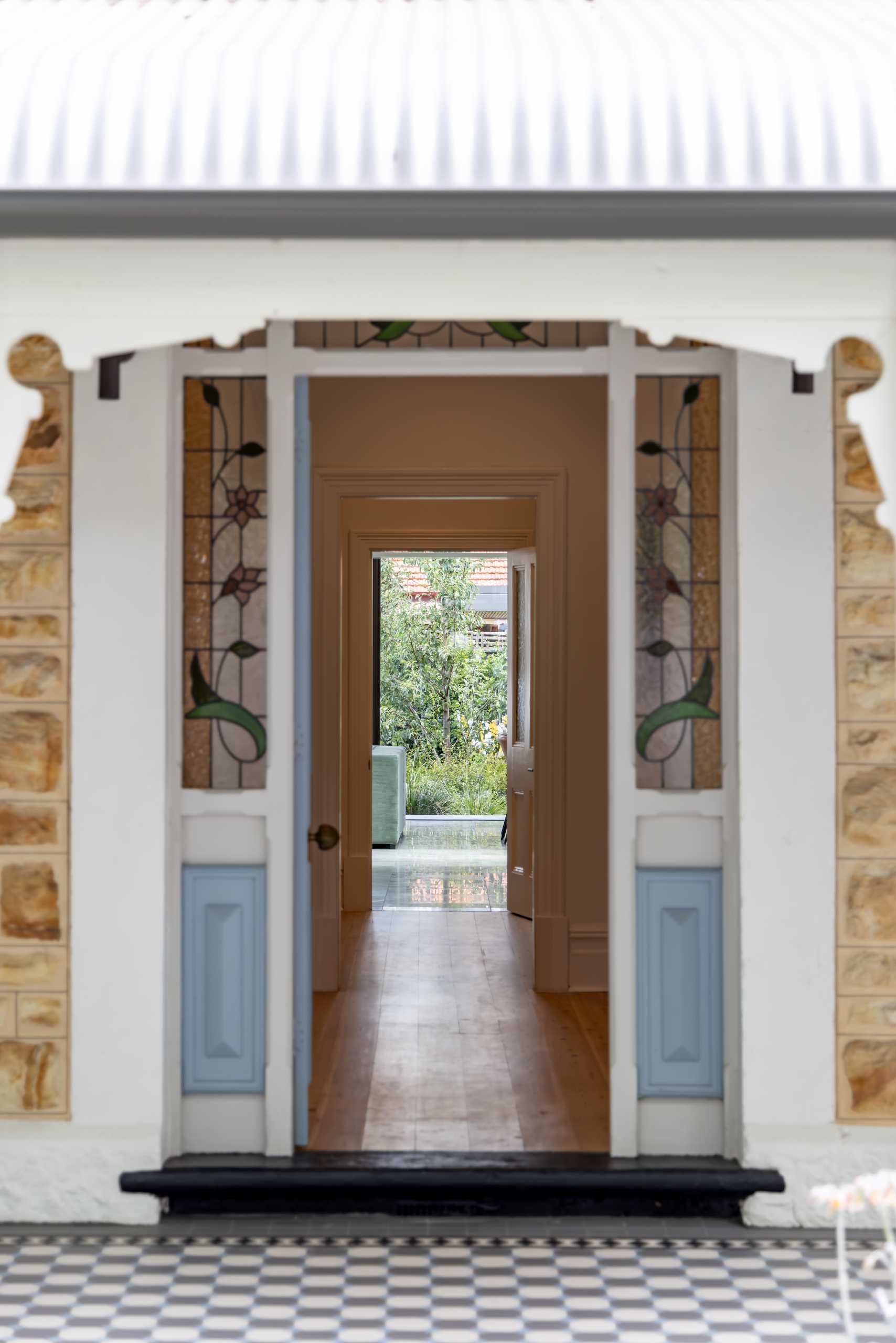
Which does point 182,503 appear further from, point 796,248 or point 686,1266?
point 686,1266

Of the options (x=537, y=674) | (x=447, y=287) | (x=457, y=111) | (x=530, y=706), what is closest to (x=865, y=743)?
(x=447, y=287)

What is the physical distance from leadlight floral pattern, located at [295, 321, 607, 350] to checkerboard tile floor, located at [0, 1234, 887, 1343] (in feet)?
8.39

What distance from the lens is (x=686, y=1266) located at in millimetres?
3639

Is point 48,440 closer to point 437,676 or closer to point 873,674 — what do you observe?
point 873,674

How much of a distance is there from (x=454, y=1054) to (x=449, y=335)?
266 centimetres

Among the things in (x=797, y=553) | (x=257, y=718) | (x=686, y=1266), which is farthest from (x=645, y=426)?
(x=686, y=1266)

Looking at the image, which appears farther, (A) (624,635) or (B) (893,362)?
(A) (624,635)

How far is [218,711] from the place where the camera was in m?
4.20

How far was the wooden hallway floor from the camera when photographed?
14.3 ft

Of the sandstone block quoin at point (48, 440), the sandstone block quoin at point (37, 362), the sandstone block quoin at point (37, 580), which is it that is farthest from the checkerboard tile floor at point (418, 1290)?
the sandstone block quoin at point (37, 362)

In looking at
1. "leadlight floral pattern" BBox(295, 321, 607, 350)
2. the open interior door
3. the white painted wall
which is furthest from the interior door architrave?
the white painted wall

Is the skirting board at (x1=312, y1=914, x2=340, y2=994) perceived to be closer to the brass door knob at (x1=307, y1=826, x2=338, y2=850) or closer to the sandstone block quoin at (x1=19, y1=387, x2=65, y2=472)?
the brass door knob at (x1=307, y1=826, x2=338, y2=850)

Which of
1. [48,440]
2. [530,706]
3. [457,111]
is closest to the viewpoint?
[457,111]

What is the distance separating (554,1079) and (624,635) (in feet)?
5.82
